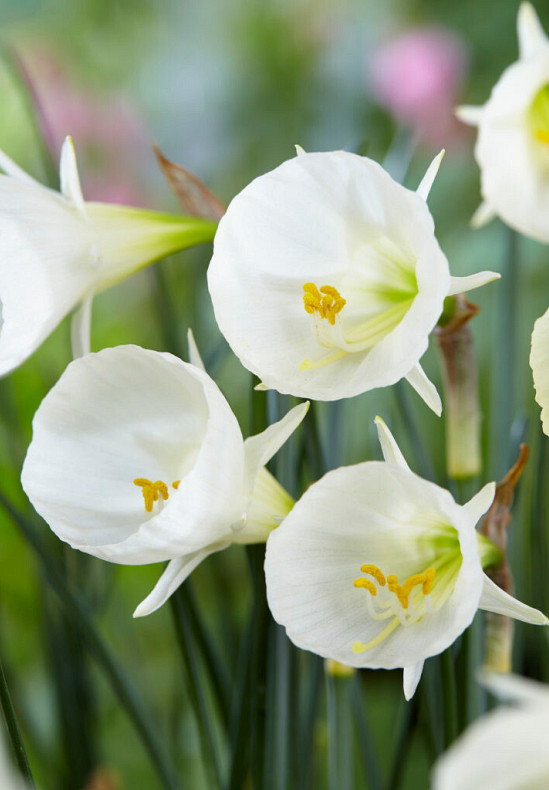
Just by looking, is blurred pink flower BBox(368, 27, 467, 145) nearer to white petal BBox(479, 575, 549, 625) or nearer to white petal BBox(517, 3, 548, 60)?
white petal BBox(517, 3, 548, 60)

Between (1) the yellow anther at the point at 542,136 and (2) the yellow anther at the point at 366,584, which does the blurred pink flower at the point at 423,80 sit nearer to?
(1) the yellow anther at the point at 542,136

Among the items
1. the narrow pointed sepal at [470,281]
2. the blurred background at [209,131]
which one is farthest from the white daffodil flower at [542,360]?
the blurred background at [209,131]

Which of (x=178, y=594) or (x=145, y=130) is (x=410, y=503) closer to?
(x=178, y=594)

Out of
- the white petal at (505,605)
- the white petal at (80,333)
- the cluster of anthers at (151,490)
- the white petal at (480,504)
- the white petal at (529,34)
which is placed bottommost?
the white petal at (505,605)

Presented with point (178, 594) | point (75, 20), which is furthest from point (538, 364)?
point (75, 20)

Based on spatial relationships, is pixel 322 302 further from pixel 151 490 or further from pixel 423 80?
pixel 423 80
